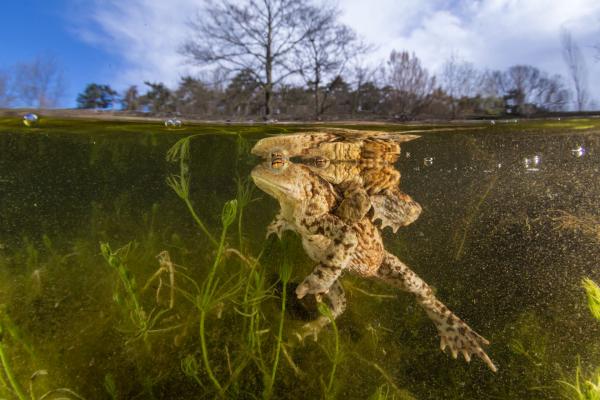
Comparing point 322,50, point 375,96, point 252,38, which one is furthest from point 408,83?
point 252,38

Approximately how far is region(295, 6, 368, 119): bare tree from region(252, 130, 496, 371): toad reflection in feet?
4.28

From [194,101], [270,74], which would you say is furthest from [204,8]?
[270,74]

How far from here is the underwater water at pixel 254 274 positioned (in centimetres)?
429

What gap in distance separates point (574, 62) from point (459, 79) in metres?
1.58

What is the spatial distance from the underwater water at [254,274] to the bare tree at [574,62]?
1.94 metres

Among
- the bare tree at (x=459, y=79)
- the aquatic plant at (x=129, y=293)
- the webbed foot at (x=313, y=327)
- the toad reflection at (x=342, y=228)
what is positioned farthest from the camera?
the webbed foot at (x=313, y=327)

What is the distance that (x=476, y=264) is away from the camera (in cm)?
748

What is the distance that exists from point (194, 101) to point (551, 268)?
8518mm

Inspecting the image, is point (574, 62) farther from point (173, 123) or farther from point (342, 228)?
point (173, 123)

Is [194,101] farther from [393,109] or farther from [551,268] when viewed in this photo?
[551,268]

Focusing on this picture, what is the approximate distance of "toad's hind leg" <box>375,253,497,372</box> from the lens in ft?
13.3

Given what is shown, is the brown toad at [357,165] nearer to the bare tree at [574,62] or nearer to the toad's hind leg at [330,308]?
the toad's hind leg at [330,308]

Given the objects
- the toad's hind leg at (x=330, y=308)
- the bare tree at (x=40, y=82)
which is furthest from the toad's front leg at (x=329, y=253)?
the bare tree at (x=40, y=82)

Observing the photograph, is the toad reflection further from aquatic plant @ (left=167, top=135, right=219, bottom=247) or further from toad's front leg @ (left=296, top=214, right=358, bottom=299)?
aquatic plant @ (left=167, top=135, right=219, bottom=247)
